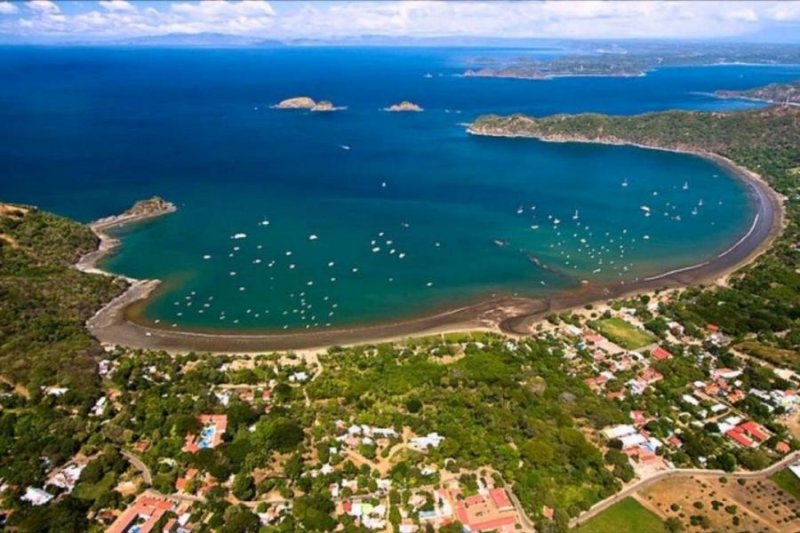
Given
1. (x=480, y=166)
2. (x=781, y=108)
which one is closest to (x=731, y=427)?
(x=480, y=166)

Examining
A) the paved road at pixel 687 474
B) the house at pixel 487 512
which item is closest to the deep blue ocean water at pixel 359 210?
the house at pixel 487 512

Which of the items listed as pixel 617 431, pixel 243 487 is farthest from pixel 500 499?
pixel 243 487

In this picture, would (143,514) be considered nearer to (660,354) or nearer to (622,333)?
(660,354)

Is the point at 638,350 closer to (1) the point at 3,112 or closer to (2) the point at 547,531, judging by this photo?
(2) the point at 547,531

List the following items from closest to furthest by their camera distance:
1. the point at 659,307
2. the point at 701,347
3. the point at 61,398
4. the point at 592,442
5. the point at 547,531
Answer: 1. the point at 547,531
2. the point at 592,442
3. the point at 61,398
4. the point at 701,347
5. the point at 659,307

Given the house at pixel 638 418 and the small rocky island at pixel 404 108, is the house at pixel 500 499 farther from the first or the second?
the small rocky island at pixel 404 108

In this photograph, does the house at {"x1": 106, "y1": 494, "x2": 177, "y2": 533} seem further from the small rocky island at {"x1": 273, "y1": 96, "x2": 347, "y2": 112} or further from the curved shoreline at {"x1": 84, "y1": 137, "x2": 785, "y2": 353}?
the small rocky island at {"x1": 273, "y1": 96, "x2": 347, "y2": 112}
